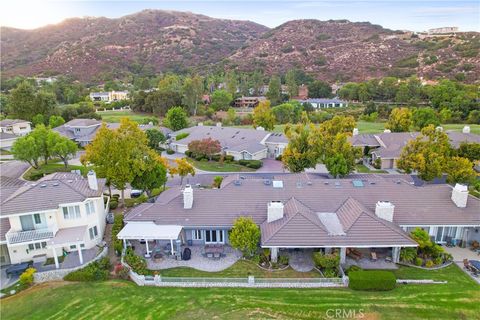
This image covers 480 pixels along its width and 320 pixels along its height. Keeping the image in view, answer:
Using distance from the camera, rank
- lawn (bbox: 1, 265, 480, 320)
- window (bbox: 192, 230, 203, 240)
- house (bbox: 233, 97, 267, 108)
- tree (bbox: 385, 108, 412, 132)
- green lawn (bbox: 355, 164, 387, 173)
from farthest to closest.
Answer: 1. house (bbox: 233, 97, 267, 108)
2. tree (bbox: 385, 108, 412, 132)
3. green lawn (bbox: 355, 164, 387, 173)
4. window (bbox: 192, 230, 203, 240)
5. lawn (bbox: 1, 265, 480, 320)

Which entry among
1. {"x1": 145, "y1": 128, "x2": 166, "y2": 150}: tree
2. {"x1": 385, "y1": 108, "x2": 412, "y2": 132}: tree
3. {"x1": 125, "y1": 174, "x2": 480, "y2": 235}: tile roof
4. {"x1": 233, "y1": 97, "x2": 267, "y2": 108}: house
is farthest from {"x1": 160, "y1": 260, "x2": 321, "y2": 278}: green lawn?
{"x1": 233, "y1": 97, "x2": 267, "y2": 108}: house

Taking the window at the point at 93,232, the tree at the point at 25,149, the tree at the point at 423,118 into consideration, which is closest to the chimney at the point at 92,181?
the window at the point at 93,232

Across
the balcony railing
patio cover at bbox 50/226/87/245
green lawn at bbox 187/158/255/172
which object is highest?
the balcony railing

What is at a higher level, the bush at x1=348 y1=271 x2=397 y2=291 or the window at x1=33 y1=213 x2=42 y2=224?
the window at x1=33 y1=213 x2=42 y2=224

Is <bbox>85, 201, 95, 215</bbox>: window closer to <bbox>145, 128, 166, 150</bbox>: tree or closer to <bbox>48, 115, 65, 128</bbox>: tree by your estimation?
<bbox>145, 128, 166, 150</bbox>: tree

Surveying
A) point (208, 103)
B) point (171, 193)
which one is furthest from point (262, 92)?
point (171, 193)

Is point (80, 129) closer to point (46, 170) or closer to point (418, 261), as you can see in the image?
point (46, 170)

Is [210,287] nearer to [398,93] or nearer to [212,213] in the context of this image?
[212,213]
